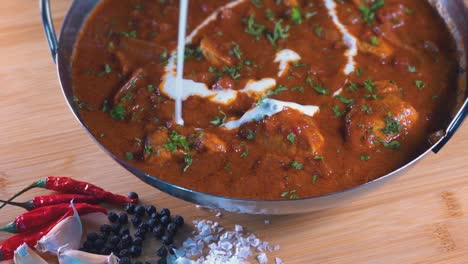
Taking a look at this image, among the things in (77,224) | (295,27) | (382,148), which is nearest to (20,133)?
(77,224)

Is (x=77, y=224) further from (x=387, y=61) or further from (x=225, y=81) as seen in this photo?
(x=387, y=61)

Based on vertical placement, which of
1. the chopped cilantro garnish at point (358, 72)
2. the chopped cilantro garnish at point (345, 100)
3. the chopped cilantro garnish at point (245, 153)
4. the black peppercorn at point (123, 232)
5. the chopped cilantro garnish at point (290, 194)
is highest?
the chopped cilantro garnish at point (358, 72)

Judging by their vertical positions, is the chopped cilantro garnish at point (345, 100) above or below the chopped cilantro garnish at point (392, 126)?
above

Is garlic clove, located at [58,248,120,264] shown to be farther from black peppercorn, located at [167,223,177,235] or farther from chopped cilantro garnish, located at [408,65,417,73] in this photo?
chopped cilantro garnish, located at [408,65,417,73]

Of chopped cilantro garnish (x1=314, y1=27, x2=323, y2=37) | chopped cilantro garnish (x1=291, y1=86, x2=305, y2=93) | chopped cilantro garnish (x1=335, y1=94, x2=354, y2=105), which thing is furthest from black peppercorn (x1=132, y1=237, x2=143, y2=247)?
chopped cilantro garnish (x1=314, y1=27, x2=323, y2=37)

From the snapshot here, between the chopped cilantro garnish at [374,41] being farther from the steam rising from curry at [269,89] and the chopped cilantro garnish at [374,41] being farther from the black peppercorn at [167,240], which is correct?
the black peppercorn at [167,240]

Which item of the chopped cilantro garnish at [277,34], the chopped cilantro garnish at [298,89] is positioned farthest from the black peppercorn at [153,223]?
the chopped cilantro garnish at [277,34]

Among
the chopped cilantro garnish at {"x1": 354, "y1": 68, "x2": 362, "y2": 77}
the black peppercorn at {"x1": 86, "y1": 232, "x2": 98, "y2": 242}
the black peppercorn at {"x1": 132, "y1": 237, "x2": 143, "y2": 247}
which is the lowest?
the black peppercorn at {"x1": 132, "y1": 237, "x2": 143, "y2": 247}

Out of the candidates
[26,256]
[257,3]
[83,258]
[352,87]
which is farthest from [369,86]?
[26,256]
